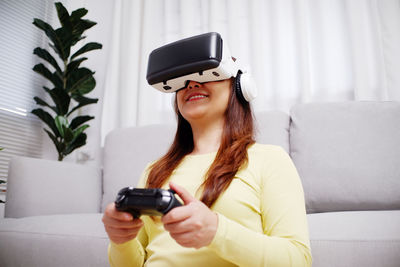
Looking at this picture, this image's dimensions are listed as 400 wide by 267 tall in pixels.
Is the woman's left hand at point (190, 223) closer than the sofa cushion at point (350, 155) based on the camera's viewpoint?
Yes

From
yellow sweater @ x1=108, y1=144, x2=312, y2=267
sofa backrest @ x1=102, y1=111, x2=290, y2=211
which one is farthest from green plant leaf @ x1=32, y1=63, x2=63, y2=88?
yellow sweater @ x1=108, y1=144, x2=312, y2=267

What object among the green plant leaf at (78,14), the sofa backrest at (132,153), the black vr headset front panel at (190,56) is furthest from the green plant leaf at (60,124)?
the black vr headset front panel at (190,56)

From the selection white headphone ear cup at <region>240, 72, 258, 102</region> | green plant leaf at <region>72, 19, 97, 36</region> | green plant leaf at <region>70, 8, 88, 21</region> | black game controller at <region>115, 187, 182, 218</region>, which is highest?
green plant leaf at <region>70, 8, 88, 21</region>

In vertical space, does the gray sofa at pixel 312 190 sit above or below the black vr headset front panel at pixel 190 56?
below

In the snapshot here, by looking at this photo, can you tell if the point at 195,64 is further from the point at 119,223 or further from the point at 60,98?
the point at 60,98

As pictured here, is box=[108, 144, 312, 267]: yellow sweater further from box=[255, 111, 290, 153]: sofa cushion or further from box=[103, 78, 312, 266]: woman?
box=[255, 111, 290, 153]: sofa cushion

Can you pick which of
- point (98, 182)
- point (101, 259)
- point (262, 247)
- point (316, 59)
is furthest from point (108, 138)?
point (262, 247)

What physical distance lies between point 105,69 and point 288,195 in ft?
7.05

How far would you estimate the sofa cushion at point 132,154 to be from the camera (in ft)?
5.43

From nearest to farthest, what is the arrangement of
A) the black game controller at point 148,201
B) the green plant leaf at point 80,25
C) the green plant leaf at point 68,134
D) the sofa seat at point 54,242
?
the black game controller at point 148,201 < the sofa seat at point 54,242 < the green plant leaf at point 68,134 < the green plant leaf at point 80,25

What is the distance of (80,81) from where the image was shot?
2297 millimetres

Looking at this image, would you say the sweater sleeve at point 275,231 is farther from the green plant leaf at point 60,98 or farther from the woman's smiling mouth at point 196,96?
the green plant leaf at point 60,98

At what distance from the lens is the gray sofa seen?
0.88 metres

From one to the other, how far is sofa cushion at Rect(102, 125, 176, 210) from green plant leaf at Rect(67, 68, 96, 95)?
72cm
